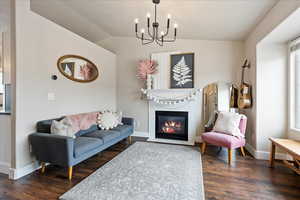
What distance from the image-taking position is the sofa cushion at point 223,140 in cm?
277

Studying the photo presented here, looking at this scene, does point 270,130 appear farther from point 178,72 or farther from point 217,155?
point 178,72

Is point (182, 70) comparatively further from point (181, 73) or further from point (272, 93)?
point (272, 93)

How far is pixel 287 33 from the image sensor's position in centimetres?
252

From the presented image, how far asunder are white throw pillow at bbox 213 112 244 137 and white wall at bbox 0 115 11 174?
3626mm

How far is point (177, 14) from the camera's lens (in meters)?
2.93

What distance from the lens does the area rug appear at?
1.84 metres

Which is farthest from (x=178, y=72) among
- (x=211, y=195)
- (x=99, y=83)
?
(x=211, y=195)

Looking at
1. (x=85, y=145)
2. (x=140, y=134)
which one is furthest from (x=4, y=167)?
(x=140, y=134)

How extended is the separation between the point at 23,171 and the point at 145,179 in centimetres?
179

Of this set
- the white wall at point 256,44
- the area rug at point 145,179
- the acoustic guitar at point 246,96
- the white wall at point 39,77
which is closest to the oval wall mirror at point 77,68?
the white wall at point 39,77

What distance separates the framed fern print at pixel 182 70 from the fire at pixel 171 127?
1018 millimetres

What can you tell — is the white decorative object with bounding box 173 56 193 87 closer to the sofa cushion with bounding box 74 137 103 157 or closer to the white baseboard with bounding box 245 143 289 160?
the white baseboard with bounding box 245 143 289 160

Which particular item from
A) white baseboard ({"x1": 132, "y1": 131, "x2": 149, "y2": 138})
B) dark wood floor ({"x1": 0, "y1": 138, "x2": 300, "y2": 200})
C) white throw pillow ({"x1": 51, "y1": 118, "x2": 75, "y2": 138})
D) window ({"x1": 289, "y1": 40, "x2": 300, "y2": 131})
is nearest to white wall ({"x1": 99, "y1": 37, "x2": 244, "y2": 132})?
white baseboard ({"x1": 132, "y1": 131, "x2": 149, "y2": 138})

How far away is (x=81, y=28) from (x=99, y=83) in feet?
4.64
